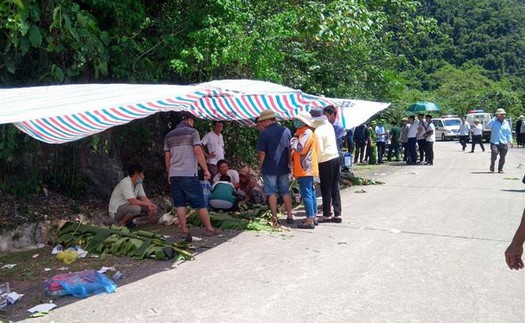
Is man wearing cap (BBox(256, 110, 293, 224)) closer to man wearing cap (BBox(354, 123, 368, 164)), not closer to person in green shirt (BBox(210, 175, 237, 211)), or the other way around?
person in green shirt (BBox(210, 175, 237, 211))

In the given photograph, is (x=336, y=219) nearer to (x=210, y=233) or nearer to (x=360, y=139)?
(x=210, y=233)

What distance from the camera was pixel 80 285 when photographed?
5191 millimetres

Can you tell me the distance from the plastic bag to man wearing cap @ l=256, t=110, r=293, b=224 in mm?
3280

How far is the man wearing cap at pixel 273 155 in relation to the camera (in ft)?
26.4

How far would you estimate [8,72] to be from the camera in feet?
26.0

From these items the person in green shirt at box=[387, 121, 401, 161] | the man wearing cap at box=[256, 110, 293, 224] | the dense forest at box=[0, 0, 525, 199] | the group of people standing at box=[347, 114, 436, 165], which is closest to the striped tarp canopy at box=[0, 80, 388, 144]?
the man wearing cap at box=[256, 110, 293, 224]

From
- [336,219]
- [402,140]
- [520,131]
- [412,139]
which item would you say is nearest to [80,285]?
[336,219]

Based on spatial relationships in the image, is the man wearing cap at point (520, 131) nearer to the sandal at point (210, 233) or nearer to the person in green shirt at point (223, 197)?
the person in green shirt at point (223, 197)

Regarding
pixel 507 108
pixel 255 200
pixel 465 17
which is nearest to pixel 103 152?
pixel 255 200

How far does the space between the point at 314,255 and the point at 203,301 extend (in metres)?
1.95

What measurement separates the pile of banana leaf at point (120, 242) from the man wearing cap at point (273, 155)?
194cm

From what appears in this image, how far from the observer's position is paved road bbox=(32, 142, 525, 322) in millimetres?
4535

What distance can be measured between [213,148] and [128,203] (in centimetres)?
263

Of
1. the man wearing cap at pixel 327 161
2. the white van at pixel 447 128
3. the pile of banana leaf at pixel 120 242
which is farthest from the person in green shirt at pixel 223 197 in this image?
the white van at pixel 447 128
